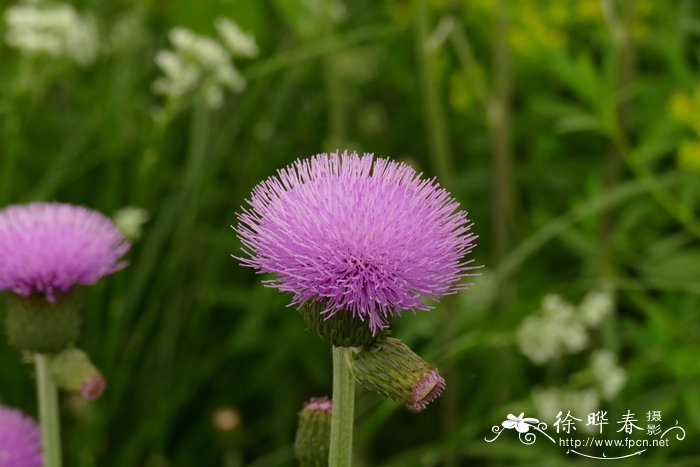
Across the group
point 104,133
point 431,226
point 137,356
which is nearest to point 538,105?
point 104,133

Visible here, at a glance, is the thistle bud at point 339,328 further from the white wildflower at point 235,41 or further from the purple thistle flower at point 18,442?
the white wildflower at point 235,41

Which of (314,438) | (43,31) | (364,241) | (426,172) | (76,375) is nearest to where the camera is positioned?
(364,241)

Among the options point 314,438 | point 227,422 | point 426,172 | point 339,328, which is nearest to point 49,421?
point 314,438

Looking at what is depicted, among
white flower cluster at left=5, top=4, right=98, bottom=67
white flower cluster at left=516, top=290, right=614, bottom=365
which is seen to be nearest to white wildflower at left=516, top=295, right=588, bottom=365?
white flower cluster at left=516, top=290, right=614, bottom=365

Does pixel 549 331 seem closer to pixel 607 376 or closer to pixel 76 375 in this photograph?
pixel 607 376

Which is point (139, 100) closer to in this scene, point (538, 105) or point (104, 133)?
point (104, 133)

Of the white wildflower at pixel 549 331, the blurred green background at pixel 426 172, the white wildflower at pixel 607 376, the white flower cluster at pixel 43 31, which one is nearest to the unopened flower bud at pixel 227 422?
the blurred green background at pixel 426 172
